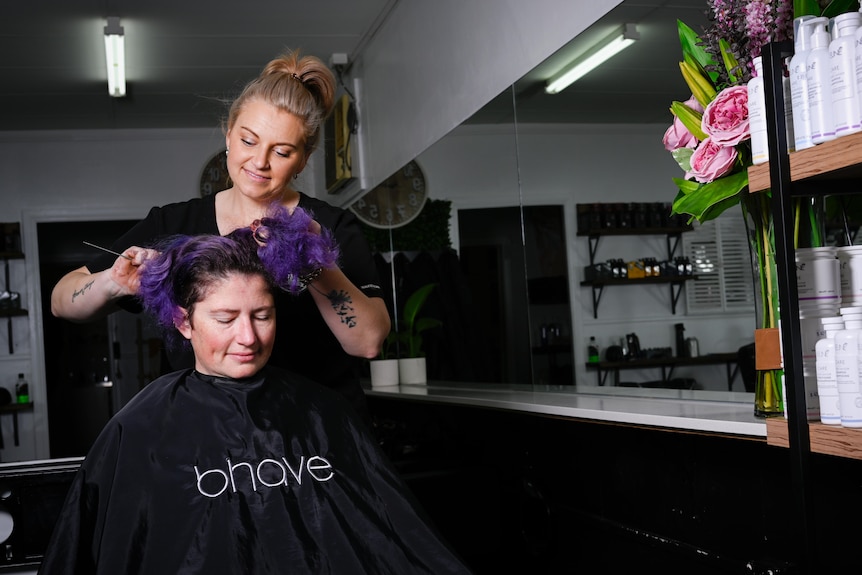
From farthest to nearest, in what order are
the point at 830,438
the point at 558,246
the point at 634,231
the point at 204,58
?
the point at 204,58 < the point at 558,246 < the point at 634,231 < the point at 830,438

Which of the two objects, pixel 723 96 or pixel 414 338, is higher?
pixel 723 96

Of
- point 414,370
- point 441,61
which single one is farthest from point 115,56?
point 414,370

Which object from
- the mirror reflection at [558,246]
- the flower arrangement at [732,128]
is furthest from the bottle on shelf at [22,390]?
the flower arrangement at [732,128]

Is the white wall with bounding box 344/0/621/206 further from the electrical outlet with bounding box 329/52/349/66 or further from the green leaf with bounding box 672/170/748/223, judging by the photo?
the green leaf with bounding box 672/170/748/223

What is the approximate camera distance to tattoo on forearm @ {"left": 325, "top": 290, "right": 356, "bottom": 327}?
167cm

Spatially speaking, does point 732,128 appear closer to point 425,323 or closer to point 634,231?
point 634,231

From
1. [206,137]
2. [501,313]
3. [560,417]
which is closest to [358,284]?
[560,417]

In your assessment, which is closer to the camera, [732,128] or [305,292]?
[732,128]

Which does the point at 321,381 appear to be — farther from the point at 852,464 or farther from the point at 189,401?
the point at 852,464

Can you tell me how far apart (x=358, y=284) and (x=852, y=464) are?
1.01 m

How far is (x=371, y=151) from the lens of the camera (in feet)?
16.6

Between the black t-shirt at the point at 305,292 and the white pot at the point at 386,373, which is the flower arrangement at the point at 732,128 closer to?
the black t-shirt at the point at 305,292

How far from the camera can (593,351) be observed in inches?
105

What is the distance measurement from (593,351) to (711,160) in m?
1.19
